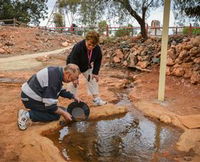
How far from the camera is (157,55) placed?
9.59 meters

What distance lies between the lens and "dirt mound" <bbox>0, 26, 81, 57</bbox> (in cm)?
1697

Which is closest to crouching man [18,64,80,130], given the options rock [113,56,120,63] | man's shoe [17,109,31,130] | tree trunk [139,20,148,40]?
man's shoe [17,109,31,130]

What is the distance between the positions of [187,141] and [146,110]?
1425 millimetres

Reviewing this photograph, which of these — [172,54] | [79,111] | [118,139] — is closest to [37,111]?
[79,111]

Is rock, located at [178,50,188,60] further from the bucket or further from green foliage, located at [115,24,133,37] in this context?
green foliage, located at [115,24,133,37]

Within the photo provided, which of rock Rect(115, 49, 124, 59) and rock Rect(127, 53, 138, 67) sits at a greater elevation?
rock Rect(115, 49, 124, 59)

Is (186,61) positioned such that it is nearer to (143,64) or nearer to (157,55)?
(157,55)

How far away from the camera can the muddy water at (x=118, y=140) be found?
369 centimetres

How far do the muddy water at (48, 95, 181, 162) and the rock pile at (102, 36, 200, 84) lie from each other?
3010mm

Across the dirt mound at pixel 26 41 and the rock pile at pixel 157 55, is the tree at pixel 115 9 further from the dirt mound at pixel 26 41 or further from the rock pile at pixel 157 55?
the dirt mound at pixel 26 41

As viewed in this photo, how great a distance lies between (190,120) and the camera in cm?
485

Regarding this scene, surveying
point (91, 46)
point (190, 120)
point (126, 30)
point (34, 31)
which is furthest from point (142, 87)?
point (34, 31)

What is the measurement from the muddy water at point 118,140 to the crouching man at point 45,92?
0.37 meters

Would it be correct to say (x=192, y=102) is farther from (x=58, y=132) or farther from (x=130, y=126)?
(x=58, y=132)
